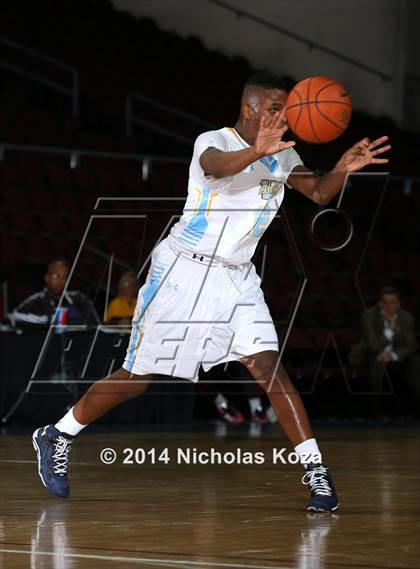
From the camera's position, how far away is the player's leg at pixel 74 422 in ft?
17.3

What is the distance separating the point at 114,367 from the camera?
1034 centimetres

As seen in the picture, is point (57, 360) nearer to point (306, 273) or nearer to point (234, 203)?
point (306, 273)

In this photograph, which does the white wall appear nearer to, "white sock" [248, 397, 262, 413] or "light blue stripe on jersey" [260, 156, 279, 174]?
"white sock" [248, 397, 262, 413]

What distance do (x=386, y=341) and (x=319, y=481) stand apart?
7.15 meters

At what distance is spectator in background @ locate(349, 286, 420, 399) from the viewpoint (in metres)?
11.8

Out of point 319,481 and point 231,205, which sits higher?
point 231,205

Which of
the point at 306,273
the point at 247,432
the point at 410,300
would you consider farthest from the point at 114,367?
the point at 410,300

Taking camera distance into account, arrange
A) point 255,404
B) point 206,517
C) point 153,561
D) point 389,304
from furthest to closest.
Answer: point 389,304, point 255,404, point 206,517, point 153,561

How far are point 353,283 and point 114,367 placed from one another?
15.2ft

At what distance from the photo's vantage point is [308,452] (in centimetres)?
501

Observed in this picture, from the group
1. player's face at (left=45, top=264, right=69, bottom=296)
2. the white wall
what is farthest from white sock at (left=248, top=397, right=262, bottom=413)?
the white wall

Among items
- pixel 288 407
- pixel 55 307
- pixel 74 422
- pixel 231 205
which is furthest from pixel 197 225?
pixel 55 307

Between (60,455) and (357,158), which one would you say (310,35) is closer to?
(357,158)

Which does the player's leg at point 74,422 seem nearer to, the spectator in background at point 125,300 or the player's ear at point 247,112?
the player's ear at point 247,112
